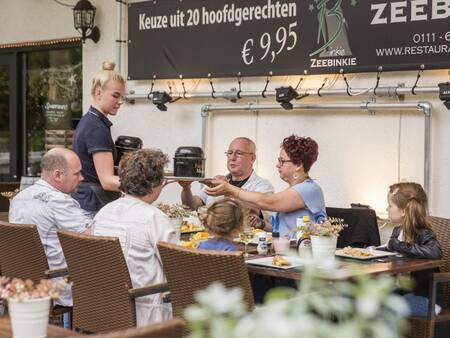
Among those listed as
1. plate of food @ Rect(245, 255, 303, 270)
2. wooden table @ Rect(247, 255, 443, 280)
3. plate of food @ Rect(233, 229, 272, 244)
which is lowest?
wooden table @ Rect(247, 255, 443, 280)

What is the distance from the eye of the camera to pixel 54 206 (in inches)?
164

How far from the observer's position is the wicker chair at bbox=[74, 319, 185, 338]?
201 cm

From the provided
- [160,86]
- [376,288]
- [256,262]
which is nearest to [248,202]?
[256,262]

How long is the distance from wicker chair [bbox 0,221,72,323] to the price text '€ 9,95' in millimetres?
2696

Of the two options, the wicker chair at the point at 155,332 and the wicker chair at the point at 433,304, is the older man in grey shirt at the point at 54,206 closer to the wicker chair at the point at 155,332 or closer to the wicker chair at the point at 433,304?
the wicker chair at the point at 433,304

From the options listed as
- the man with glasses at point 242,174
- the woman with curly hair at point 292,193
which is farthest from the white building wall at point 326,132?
the woman with curly hair at point 292,193

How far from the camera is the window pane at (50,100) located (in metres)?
7.91

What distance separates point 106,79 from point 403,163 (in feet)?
6.56

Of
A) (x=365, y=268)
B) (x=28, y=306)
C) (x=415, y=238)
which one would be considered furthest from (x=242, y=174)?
(x=28, y=306)

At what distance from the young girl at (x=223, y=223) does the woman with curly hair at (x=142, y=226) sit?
16 cm

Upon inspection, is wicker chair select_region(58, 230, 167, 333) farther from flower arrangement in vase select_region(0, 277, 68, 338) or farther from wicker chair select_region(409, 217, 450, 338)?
wicker chair select_region(409, 217, 450, 338)

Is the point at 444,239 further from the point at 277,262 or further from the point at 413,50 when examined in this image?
the point at 413,50

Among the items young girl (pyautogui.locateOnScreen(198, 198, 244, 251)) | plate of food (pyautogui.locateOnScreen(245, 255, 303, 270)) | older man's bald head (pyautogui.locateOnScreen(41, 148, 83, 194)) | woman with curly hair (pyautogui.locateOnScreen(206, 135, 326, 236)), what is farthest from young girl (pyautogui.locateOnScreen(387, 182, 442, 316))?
older man's bald head (pyautogui.locateOnScreen(41, 148, 83, 194))

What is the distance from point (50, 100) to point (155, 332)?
20.9 ft
